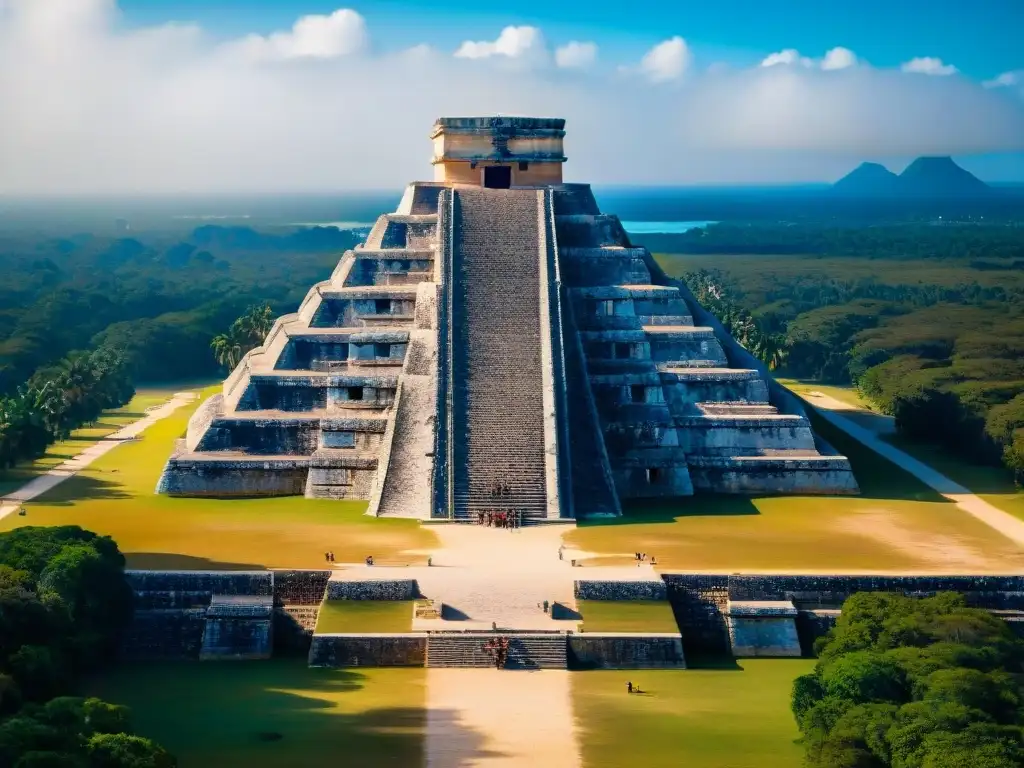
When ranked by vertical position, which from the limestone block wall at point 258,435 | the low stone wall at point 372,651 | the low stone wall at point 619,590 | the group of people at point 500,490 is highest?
the limestone block wall at point 258,435

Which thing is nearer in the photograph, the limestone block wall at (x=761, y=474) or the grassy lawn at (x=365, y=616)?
the grassy lawn at (x=365, y=616)

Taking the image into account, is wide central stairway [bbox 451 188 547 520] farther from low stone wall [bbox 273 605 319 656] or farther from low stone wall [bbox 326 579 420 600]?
low stone wall [bbox 273 605 319 656]

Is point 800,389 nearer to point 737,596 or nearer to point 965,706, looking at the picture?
point 737,596

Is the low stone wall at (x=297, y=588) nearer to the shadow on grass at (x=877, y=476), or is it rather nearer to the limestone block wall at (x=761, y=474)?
the limestone block wall at (x=761, y=474)

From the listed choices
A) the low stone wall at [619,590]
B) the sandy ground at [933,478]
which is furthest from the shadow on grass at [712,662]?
the sandy ground at [933,478]

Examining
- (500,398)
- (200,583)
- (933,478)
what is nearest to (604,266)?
(500,398)

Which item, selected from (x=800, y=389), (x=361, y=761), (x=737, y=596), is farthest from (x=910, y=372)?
(x=361, y=761)
